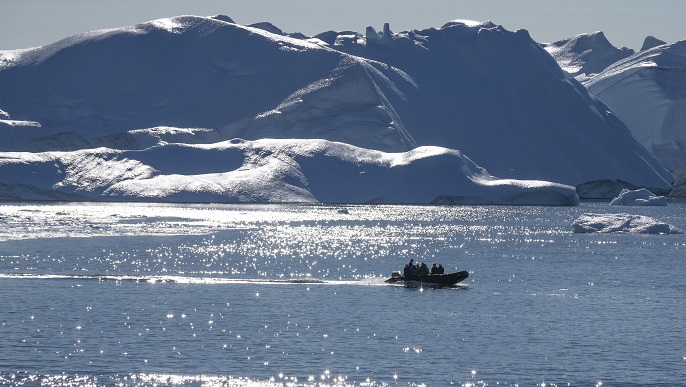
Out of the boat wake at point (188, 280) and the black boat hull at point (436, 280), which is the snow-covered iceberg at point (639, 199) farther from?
the boat wake at point (188, 280)

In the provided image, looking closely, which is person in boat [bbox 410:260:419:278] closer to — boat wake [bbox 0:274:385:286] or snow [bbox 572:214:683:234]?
boat wake [bbox 0:274:385:286]

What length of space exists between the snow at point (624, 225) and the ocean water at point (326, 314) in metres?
15.3

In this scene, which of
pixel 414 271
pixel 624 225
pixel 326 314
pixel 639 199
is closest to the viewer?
pixel 326 314

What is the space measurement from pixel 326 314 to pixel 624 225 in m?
77.7

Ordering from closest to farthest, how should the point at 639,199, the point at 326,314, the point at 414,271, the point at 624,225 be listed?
the point at 326,314 → the point at 414,271 → the point at 624,225 → the point at 639,199

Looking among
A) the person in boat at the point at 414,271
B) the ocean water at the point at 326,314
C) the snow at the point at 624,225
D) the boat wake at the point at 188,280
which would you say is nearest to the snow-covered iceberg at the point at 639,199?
the snow at the point at 624,225

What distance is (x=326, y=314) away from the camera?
5741 cm

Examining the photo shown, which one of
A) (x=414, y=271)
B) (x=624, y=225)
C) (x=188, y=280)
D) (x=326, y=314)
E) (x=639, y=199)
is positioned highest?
(x=639, y=199)

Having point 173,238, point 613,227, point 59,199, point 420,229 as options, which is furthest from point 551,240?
point 59,199

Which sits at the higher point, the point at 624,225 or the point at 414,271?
the point at 624,225

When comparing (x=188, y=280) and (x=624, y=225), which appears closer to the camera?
(x=188, y=280)

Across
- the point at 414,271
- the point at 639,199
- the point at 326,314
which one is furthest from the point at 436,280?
the point at 639,199

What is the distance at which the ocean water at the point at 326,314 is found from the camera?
43000 millimetres

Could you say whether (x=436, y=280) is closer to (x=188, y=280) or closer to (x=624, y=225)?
(x=188, y=280)
